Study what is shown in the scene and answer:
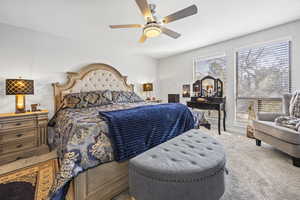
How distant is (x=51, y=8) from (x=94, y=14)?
0.62m

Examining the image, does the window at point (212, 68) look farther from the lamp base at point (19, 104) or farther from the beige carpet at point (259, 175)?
the lamp base at point (19, 104)

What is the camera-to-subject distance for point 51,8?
204 cm

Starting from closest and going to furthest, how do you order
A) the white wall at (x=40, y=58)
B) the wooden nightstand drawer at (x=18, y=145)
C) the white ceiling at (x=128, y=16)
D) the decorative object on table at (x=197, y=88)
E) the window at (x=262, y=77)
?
the white ceiling at (x=128, y=16) → the wooden nightstand drawer at (x=18, y=145) → the white wall at (x=40, y=58) → the window at (x=262, y=77) → the decorative object on table at (x=197, y=88)

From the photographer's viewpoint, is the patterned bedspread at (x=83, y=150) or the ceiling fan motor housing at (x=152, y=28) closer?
the patterned bedspread at (x=83, y=150)

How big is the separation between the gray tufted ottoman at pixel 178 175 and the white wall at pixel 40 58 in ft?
9.15

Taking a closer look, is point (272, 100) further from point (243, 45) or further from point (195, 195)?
point (195, 195)

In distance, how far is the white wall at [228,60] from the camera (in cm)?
263

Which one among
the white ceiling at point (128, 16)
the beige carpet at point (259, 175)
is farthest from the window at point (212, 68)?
the beige carpet at point (259, 175)

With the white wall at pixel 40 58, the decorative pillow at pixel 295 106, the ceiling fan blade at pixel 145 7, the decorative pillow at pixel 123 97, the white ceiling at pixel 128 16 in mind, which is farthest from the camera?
the decorative pillow at pixel 123 97

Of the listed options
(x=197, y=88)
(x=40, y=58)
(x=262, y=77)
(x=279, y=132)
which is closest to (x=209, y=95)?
(x=197, y=88)

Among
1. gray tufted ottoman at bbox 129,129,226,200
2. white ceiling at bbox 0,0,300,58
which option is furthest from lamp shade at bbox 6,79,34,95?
gray tufted ottoman at bbox 129,129,226,200

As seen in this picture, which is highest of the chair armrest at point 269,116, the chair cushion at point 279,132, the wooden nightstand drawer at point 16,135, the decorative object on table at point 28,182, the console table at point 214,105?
the console table at point 214,105

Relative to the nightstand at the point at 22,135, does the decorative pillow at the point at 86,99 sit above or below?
above

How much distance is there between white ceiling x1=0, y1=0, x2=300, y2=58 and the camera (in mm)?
1982
